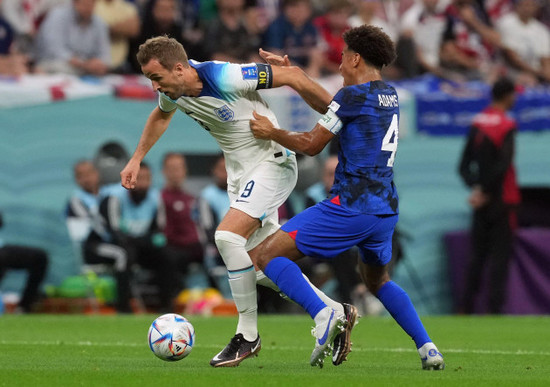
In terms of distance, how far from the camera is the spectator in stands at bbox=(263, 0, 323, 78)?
16578 mm

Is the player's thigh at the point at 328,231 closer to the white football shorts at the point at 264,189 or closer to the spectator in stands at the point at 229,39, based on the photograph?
the white football shorts at the point at 264,189

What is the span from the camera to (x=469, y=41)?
1817 cm

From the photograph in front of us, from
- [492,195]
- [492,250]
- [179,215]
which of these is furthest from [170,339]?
[492,195]

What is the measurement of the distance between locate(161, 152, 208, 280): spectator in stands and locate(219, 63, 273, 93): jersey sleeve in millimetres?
7275

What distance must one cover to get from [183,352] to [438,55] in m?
11.2

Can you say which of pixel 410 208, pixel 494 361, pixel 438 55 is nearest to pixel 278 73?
pixel 494 361

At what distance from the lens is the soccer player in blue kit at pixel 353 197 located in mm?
7098

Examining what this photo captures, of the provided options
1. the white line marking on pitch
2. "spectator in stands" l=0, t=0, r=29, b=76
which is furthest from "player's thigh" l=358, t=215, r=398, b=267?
"spectator in stands" l=0, t=0, r=29, b=76

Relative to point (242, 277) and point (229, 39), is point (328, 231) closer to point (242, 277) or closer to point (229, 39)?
point (242, 277)

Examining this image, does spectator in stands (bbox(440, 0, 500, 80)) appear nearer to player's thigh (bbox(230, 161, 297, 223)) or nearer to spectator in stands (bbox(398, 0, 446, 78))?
spectator in stands (bbox(398, 0, 446, 78))

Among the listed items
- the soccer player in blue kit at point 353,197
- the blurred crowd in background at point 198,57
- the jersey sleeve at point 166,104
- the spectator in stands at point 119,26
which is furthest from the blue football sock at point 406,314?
the spectator in stands at point 119,26

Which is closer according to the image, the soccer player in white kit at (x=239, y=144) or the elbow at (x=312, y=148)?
the elbow at (x=312, y=148)

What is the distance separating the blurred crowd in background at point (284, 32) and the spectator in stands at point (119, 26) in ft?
0.05

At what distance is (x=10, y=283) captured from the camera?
14.6 metres
